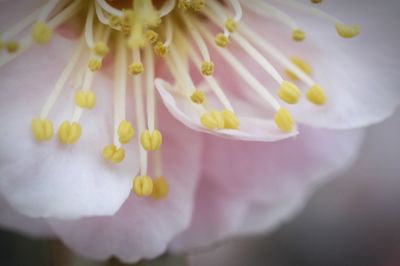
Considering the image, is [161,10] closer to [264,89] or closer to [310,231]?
[264,89]

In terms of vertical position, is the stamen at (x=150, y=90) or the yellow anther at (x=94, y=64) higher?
the yellow anther at (x=94, y=64)

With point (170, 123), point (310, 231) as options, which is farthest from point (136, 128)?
point (310, 231)

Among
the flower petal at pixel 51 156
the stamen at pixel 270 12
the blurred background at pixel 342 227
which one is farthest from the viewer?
the blurred background at pixel 342 227

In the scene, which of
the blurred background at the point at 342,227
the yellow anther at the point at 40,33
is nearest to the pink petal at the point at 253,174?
the yellow anther at the point at 40,33

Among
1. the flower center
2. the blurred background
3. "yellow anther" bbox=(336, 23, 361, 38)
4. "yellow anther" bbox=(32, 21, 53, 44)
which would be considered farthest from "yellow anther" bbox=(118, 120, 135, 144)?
the blurred background

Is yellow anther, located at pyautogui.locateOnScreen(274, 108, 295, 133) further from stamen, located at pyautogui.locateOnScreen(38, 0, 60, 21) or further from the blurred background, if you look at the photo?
the blurred background

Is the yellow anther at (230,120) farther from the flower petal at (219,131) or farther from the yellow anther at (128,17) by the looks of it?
the yellow anther at (128,17)
